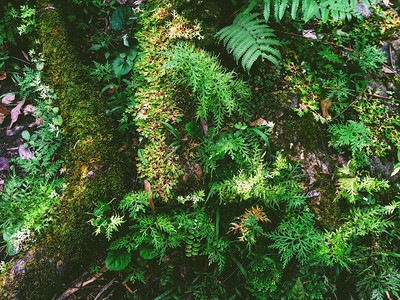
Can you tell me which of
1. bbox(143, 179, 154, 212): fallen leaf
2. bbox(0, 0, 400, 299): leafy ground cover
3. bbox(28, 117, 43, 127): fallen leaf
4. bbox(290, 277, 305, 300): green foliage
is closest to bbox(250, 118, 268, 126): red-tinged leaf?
bbox(0, 0, 400, 299): leafy ground cover

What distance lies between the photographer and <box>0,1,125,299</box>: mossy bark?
2.11 metres

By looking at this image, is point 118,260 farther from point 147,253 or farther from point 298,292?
point 298,292

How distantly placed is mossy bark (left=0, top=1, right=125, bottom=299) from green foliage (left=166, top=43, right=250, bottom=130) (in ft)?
3.48

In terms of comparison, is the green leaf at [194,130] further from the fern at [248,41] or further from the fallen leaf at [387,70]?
the fallen leaf at [387,70]

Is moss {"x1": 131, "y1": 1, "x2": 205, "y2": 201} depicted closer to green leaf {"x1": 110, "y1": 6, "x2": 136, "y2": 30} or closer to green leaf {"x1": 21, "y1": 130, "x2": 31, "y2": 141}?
green leaf {"x1": 110, "y1": 6, "x2": 136, "y2": 30}

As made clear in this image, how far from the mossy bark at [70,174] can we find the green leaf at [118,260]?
229mm

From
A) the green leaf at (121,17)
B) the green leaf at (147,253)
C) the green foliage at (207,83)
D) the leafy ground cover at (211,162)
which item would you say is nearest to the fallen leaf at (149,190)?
the leafy ground cover at (211,162)

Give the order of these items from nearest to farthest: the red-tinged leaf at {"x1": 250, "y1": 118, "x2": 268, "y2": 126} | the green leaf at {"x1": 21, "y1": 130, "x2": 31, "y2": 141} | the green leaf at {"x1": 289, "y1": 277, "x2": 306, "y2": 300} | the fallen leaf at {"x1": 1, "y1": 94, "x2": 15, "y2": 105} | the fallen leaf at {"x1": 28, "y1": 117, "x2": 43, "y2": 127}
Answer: the green leaf at {"x1": 289, "y1": 277, "x2": 306, "y2": 300} → the red-tinged leaf at {"x1": 250, "y1": 118, "x2": 268, "y2": 126} → the green leaf at {"x1": 21, "y1": 130, "x2": 31, "y2": 141} → the fallen leaf at {"x1": 28, "y1": 117, "x2": 43, "y2": 127} → the fallen leaf at {"x1": 1, "y1": 94, "x2": 15, "y2": 105}

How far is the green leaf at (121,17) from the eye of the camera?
3.05m

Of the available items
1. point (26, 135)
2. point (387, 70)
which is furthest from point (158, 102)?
point (387, 70)

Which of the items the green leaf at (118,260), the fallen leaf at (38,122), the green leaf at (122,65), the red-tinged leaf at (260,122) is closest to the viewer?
the green leaf at (118,260)

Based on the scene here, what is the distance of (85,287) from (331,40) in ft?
13.2

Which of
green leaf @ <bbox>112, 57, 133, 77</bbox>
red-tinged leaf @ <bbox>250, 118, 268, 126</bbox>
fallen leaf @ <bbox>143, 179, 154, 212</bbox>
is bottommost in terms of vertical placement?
fallen leaf @ <bbox>143, 179, 154, 212</bbox>

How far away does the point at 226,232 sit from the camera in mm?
2400
